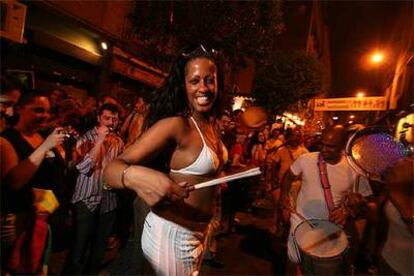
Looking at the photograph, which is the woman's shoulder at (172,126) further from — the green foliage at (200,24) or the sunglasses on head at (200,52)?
the green foliage at (200,24)

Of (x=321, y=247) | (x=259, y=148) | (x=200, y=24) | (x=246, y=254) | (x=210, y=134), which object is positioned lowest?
(x=246, y=254)

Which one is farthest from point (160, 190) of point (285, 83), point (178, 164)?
point (285, 83)

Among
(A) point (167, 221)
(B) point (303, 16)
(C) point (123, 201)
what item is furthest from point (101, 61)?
(B) point (303, 16)

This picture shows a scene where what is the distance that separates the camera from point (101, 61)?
11109 millimetres

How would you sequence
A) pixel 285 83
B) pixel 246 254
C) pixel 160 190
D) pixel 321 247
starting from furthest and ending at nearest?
pixel 285 83, pixel 246 254, pixel 321 247, pixel 160 190

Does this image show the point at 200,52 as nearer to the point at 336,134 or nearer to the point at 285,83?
the point at 336,134

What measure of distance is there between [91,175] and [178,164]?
8.71 feet

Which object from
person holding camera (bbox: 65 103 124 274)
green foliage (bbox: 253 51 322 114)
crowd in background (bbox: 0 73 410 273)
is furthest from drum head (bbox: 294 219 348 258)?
green foliage (bbox: 253 51 322 114)

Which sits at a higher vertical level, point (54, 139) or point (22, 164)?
point (54, 139)

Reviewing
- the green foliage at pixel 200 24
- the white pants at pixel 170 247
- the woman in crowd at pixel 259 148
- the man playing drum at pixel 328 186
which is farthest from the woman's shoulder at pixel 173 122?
the green foliage at pixel 200 24

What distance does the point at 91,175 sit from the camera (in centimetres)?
433

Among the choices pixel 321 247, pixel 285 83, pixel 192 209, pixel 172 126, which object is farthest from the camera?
pixel 285 83

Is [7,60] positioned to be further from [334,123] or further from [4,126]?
[334,123]

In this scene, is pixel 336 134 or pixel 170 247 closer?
pixel 170 247
